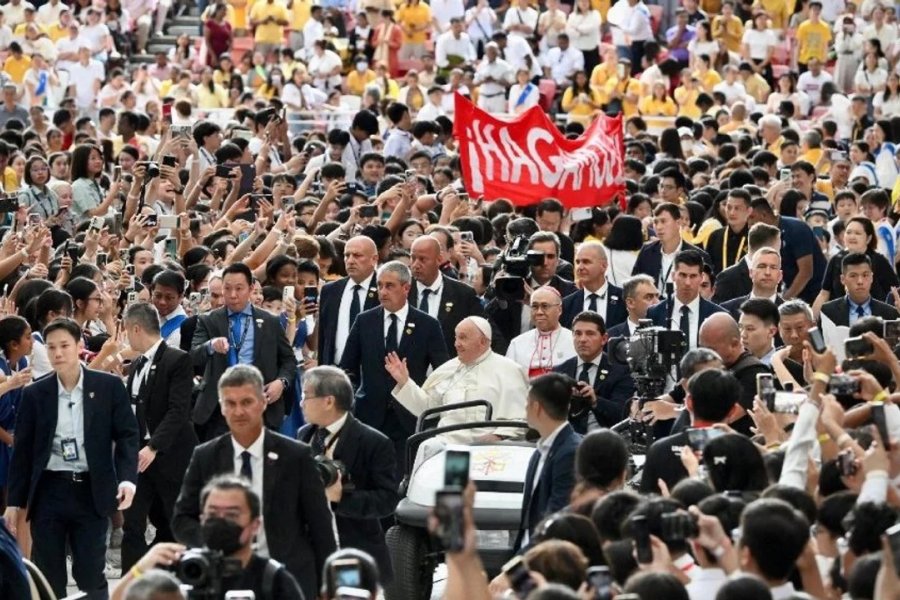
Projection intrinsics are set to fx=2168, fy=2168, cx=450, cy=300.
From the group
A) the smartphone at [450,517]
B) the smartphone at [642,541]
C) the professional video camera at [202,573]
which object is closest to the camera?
the smartphone at [450,517]

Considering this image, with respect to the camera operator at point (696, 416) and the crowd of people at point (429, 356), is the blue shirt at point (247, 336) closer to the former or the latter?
the crowd of people at point (429, 356)

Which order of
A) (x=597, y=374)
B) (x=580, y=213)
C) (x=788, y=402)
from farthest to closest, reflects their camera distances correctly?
(x=580, y=213) < (x=597, y=374) < (x=788, y=402)

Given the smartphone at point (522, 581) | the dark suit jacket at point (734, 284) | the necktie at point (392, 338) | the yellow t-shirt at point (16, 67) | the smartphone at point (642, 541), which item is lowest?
the smartphone at point (522, 581)

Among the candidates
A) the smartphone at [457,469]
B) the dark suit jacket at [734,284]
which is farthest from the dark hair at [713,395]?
the dark suit jacket at [734,284]

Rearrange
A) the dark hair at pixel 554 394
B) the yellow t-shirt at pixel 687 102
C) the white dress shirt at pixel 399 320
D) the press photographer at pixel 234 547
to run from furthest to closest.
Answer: the yellow t-shirt at pixel 687 102
the white dress shirt at pixel 399 320
the dark hair at pixel 554 394
the press photographer at pixel 234 547

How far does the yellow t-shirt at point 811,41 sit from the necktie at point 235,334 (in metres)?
21.8

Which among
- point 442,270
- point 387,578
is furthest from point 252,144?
point 387,578

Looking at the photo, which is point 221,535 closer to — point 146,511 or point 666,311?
point 146,511

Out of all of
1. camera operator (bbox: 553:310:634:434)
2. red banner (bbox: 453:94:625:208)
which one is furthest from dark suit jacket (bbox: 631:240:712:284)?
red banner (bbox: 453:94:625:208)

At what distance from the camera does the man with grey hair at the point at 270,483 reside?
1003 cm

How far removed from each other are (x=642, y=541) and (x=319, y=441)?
3942 mm

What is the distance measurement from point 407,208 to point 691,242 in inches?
96.7

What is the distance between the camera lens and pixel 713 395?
10156 mm

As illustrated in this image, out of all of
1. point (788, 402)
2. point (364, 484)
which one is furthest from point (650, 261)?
point (788, 402)
